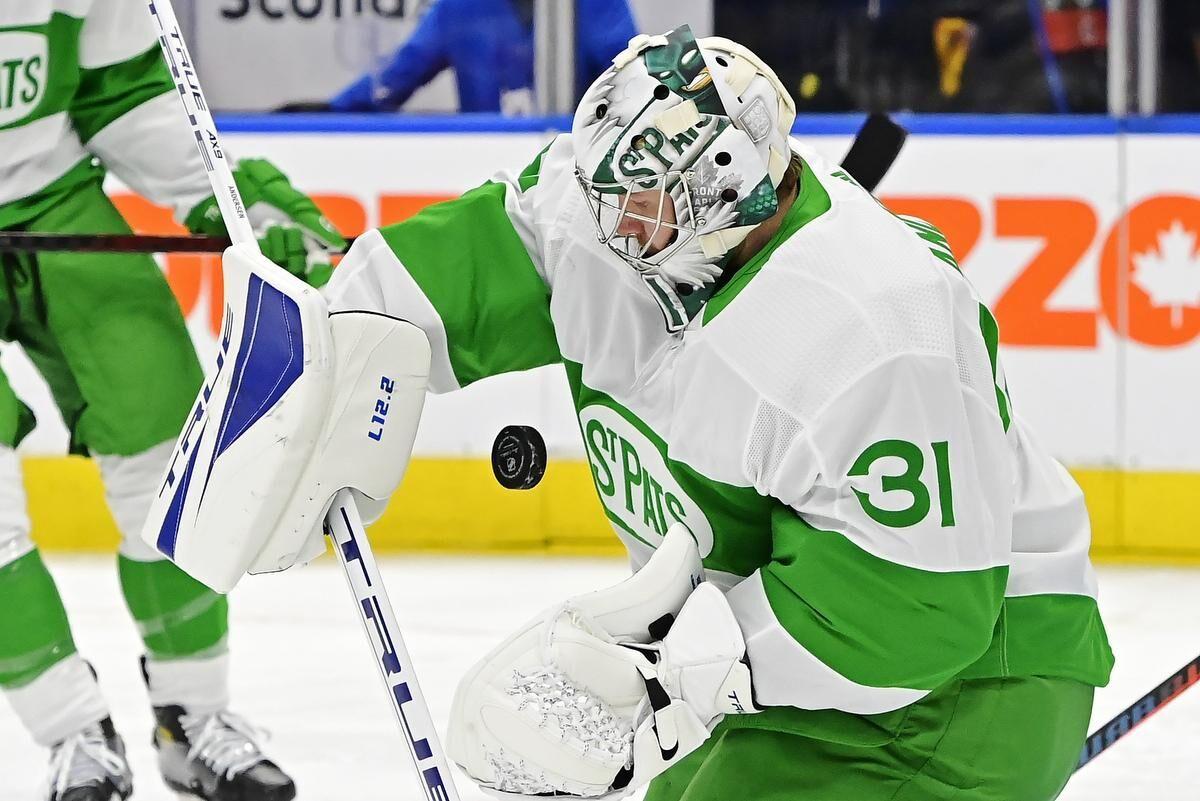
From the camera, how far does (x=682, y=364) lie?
141cm

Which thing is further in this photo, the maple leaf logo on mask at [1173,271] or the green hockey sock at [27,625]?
the maple leaf logo on mask at [1173,271]

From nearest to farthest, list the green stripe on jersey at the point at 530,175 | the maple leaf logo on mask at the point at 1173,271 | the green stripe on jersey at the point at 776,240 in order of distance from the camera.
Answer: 1. the green stripe on jersey at the point at 776,240
2. the green stripe on jersey at the point at 530,175
3. the maple leaf logo on mask at the point at 1173,271

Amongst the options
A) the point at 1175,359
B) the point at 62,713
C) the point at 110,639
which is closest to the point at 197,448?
the point at 62,713

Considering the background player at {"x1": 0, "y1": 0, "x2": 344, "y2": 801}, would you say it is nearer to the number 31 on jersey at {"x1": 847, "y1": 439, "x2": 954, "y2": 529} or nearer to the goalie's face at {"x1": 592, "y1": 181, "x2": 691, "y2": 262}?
the goalie's face at {"x1": 592, "y1": 181, "x2": 691, "y2": 262}

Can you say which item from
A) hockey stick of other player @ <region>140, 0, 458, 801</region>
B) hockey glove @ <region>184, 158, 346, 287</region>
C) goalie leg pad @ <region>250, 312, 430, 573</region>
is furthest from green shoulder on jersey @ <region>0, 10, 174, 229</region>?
goalie leg pad @ <region>250, 312, 430, 573</region>

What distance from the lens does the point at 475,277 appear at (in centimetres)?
159

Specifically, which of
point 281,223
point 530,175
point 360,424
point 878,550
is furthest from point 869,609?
point 281,223

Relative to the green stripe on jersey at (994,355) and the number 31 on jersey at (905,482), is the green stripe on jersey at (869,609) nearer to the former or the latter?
the number 31 on jersey at (905,482)

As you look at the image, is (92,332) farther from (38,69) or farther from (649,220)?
(649,220)

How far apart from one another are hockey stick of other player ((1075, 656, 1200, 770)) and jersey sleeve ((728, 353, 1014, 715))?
0.47m

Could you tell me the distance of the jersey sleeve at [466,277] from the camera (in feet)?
5.15

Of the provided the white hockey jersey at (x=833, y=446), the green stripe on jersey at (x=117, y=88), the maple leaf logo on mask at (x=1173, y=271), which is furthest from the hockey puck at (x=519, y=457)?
the maple leaf logo on mask at (x=1173, y=271)

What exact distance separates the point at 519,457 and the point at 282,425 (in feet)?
0.80

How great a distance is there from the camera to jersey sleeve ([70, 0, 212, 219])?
7.48 ft
